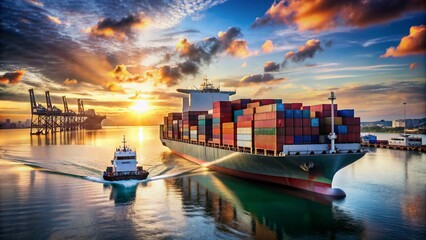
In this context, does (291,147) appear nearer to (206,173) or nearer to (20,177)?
(206,173)

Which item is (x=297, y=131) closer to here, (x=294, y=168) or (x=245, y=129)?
(x=294, y=168)

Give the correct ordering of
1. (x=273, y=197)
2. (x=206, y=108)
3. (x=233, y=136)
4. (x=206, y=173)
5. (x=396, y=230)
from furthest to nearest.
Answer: (x=206, y=108) → (x=206, y=173) → (x=233, y=136) → (x=273, y=197) → (x=396, y=230)

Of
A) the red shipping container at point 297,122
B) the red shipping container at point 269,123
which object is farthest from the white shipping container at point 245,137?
the red shipping container at point 297,122

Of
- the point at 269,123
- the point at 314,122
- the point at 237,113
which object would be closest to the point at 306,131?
the point at 314,122

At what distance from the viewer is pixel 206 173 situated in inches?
1604

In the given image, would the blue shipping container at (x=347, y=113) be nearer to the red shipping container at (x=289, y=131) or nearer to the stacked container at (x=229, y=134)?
the red shipping container at (x=289, y=131)

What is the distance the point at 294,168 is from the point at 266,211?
6.22m

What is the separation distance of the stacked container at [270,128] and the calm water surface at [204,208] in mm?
4472

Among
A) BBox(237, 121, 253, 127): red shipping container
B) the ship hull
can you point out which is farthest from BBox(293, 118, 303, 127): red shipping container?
BBox(237, 121, 253, 127): red shipping container

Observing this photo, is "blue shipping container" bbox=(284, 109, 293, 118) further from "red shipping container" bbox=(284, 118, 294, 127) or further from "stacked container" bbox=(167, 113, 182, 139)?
"stacked container" bbox=(167, 113, 182, 139)

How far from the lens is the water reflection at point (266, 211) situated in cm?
1966

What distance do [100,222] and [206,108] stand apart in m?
46.9

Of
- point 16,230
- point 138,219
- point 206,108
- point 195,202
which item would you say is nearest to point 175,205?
point 195,202

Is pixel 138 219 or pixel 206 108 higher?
pixel 206 108
